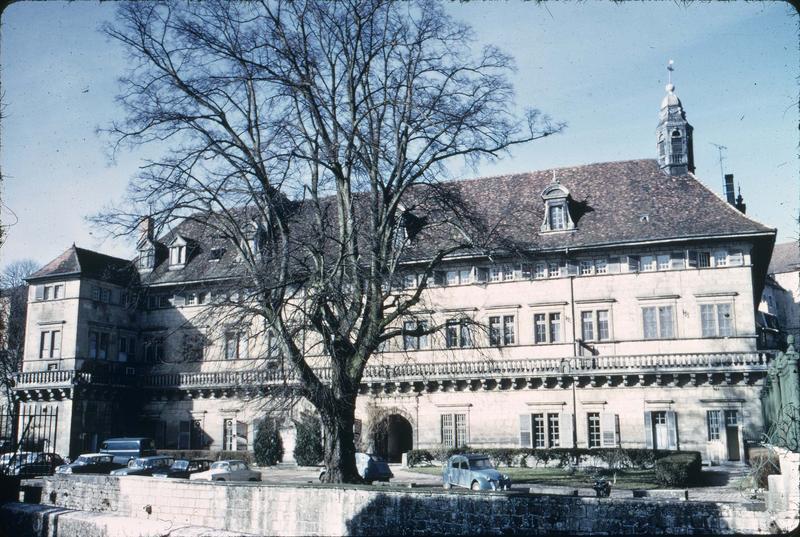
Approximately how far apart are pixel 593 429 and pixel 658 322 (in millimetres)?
6778

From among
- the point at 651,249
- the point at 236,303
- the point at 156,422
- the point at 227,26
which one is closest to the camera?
the point at 236,303

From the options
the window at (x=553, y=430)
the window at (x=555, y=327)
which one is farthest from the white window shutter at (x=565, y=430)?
the window at (x=555, y=327)

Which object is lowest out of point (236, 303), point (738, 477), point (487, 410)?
point (738, 477)

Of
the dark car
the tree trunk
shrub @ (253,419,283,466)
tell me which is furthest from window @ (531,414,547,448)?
the tree trunk

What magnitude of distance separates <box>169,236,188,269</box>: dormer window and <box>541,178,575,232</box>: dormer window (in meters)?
24.5

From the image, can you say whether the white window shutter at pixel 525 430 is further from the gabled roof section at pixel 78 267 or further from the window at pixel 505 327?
the gabled roof section at pixel 78 267

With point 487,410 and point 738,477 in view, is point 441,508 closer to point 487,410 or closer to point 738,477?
point 738,477

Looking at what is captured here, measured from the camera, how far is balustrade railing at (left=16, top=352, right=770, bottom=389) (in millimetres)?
37375

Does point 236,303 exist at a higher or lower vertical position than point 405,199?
lower

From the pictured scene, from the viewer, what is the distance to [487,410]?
41906mm

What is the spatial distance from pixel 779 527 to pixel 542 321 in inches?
1177

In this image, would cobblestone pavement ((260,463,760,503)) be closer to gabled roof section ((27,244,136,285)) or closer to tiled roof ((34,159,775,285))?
tiled roof ((34,159,775,285))

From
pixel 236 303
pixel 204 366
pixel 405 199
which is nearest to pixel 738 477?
pixel 405 199

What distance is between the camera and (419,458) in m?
40.2
